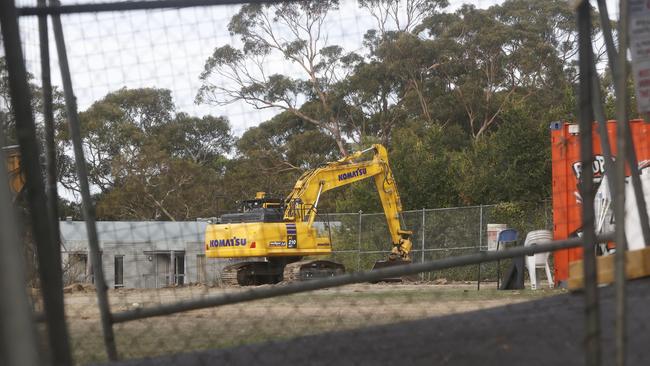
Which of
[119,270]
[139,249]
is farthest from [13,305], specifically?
[119,270]

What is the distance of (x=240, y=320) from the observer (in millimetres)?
10672

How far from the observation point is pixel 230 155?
34.3 feet

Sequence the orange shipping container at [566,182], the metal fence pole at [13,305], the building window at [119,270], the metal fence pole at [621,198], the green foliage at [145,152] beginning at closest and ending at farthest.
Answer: the metal fence pole at [13,305], the metal fence pole at [621,198], the green foliage at [145,152], the building window at [119,270], the orange shipping container at [566,182]

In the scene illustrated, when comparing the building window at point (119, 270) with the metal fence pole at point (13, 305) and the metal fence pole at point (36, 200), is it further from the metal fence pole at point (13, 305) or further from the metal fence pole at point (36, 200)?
the metal fence pole at point (13, 305)

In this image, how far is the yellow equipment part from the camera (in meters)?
26.6

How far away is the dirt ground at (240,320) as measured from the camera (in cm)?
812

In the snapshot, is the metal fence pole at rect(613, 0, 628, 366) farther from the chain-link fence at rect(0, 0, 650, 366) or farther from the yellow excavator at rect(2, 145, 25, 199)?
the yellow excavator at rect(2, 145, 25, 199)

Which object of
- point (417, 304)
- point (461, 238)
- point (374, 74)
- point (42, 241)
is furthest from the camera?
point (461, 238)

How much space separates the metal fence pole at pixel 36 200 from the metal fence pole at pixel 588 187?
231 cm

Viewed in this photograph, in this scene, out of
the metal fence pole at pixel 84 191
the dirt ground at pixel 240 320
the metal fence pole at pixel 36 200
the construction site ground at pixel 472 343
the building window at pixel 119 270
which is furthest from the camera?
the building window at pixel 119 270

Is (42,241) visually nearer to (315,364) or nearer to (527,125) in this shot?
(315,364)

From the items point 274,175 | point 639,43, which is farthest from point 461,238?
point 639,43

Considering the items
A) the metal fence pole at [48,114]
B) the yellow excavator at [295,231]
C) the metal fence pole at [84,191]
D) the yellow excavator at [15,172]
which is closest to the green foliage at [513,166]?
the yellow excavator at [295,231]

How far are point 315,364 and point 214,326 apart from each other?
5.13m
